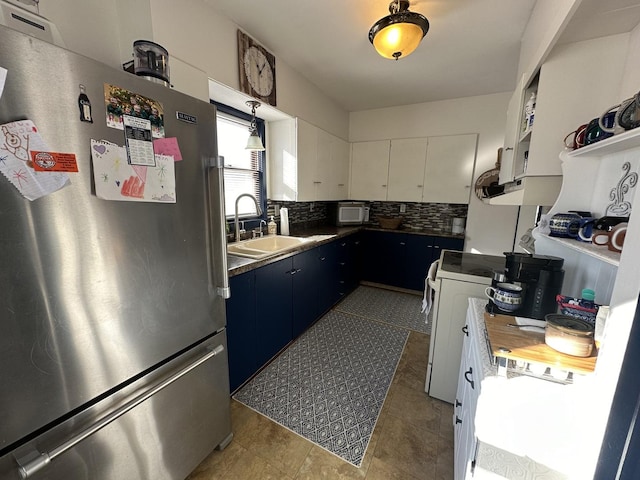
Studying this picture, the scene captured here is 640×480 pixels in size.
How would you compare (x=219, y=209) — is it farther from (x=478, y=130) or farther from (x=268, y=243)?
(x=478, y=130)

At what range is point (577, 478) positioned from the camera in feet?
2.42

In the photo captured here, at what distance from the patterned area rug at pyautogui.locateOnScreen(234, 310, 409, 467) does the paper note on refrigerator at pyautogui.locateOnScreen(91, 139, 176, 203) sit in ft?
4.73

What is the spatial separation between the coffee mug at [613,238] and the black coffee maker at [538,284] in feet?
0.96

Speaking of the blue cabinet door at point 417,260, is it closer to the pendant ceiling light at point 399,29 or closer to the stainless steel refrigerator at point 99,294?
the pendant ceiling light at point 399,29

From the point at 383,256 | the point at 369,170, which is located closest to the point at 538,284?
the point at 383,256

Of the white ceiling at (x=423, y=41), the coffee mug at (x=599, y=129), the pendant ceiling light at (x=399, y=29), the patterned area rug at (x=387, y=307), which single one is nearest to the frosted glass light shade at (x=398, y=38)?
the pendant ceiling light at (x=399, y=29)

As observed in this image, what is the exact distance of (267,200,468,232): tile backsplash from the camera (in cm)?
339

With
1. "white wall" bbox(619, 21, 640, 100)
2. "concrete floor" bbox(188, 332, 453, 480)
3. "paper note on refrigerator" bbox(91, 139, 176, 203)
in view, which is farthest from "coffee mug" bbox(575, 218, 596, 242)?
"paper note on refrigerator" bbox(91, 139, 176, 203)

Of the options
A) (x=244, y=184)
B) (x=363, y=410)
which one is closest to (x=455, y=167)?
(x=244, y=184)

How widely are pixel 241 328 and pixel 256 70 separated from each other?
1.95 meters

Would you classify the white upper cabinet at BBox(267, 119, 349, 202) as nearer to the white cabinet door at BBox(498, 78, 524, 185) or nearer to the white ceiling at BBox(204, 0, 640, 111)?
the white ceiling at BBox(204, 0, 640, 111)

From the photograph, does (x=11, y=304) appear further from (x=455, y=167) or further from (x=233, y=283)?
(x=455, y=167)

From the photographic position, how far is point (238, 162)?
2.51 m

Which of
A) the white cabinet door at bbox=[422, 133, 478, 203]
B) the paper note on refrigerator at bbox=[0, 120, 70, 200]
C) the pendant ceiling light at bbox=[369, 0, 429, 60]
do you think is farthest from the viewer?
the white cabinet door at bbox=[422, 133, 478, 203]
